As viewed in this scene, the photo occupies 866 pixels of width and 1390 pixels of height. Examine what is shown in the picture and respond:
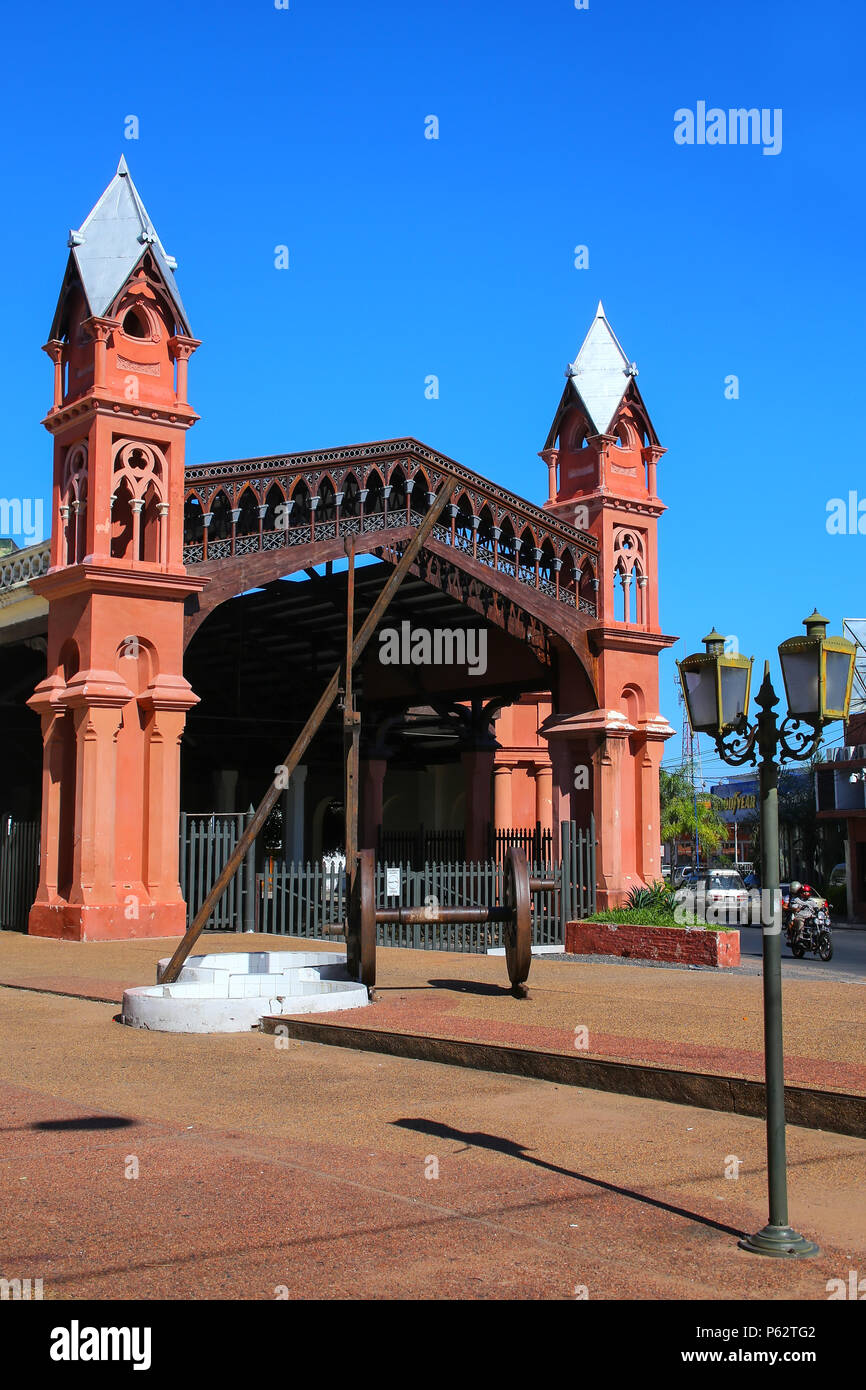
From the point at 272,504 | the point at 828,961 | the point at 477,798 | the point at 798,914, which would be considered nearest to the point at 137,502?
the point at 272,504

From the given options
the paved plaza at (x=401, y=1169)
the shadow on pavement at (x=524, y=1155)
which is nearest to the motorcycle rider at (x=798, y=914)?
the paved plaza at (x=401, y=1169)

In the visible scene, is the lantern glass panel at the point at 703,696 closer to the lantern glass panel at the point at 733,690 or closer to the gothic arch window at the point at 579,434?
the lantern glass panel at the point at 733,690

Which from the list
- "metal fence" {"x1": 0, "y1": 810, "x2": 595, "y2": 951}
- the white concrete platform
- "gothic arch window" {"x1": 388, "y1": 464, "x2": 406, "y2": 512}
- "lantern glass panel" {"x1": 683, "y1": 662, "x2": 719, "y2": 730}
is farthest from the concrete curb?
"gothic arch window" {"x1": 388, "y1": 464, "x2": 406, "y2": 512}

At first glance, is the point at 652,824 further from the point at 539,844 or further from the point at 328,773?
the point at 328,773

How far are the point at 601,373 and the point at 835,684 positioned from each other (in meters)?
21.5

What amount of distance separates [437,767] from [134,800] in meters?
22.3

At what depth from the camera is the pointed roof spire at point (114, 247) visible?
20609 millimetres

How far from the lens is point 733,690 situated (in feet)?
19.9

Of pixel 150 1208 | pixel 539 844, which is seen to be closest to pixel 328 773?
pixel 539 844

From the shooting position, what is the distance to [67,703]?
20.1 m

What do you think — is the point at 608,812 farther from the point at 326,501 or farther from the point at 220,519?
the point at 220,519

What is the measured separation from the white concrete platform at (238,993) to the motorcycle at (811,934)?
1569 cm

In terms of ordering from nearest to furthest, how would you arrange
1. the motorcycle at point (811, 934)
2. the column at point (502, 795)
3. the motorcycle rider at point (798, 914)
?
the motorcycle at point (811, 934)
the motorcycle rider at point (798, 914)
the column at point (502, 795)

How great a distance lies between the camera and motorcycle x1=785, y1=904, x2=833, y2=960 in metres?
27.0
